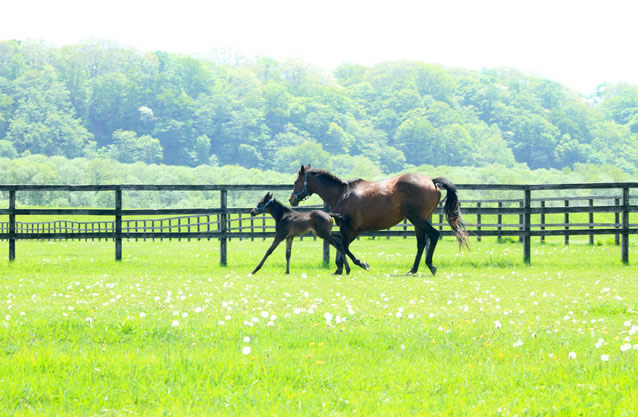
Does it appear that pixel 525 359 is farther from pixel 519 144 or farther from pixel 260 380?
pixel 519 144

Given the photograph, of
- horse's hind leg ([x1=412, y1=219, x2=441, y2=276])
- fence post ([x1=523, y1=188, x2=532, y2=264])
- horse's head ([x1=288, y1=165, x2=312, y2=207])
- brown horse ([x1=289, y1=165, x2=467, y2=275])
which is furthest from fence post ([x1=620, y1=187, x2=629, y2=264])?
horse's head ([x1=288, y1=165, x2=312, y2=207])

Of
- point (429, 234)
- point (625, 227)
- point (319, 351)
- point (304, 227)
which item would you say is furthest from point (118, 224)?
point (625, 227)

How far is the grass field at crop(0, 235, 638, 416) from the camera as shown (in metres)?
4.10

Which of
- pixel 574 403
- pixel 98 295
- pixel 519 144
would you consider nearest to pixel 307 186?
pixel 98 295

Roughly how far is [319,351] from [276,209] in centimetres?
780

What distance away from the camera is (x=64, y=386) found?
4410 mm

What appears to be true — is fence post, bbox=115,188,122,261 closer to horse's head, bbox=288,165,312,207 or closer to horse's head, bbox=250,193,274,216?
horse's head, bbox=250,193,274,216

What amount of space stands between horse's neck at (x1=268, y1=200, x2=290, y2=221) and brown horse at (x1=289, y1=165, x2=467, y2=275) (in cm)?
51

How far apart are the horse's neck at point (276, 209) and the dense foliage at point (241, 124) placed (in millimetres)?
137412

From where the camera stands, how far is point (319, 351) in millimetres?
5461

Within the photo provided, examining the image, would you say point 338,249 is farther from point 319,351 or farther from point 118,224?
point 319,351

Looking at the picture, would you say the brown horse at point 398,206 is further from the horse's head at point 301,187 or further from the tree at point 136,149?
the tree at point 136,149

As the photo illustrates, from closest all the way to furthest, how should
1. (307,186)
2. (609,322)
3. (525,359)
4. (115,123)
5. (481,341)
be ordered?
(525,359), (481,341), (609,322), (307,186), (115,123)

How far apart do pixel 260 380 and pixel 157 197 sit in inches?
3974
